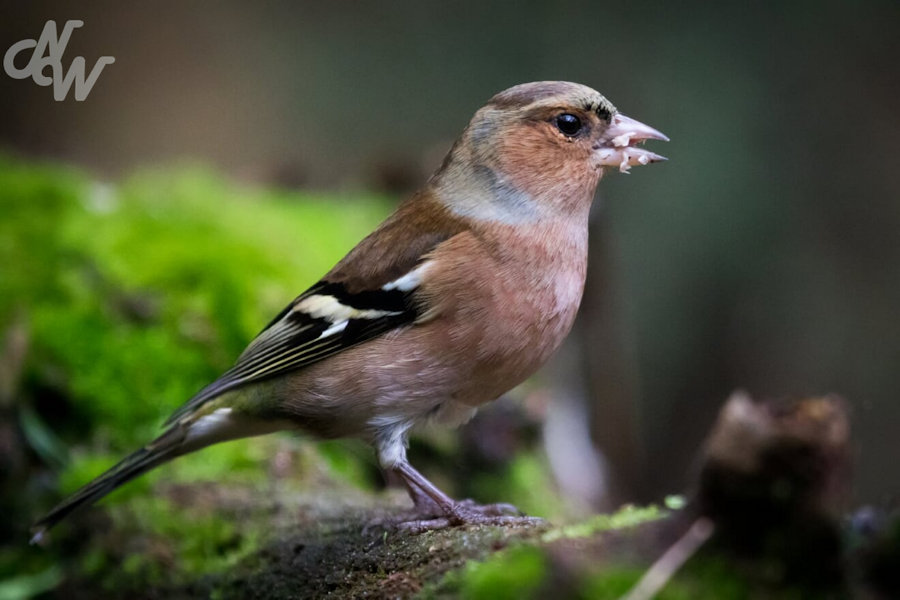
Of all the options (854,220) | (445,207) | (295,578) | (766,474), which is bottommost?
(854,220)

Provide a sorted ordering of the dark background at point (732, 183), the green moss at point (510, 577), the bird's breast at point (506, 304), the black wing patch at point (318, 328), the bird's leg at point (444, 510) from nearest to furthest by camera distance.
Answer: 1. the green moss at point (510, 577)
2. the bird's leg at point (444, 510)
3. the bird's breast at point (506, 304)
4. the black wing patch at point (318, 328)
5. the dark background at point (732, 183)

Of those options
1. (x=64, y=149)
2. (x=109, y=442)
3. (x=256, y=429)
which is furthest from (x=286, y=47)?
(x=256, y=429)

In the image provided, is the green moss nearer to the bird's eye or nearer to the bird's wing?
the bird's wing

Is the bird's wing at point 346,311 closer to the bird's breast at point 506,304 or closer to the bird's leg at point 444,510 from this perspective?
the bird's breast at point 506,304

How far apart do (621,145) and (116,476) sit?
8.45 ft

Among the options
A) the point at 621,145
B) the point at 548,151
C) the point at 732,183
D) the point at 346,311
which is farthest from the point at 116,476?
the point at 732,183

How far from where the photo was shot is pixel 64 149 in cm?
1365

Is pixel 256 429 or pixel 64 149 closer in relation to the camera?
pixel 256 429

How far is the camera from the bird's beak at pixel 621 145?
4.03 m

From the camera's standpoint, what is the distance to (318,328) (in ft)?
12.8

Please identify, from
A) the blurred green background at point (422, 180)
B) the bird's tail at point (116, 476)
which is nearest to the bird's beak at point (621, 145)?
the bird's tail at point (116, 476)

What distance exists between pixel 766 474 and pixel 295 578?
195cm

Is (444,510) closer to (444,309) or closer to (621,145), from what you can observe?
(444,309)

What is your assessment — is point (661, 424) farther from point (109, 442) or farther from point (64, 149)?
point (64, 149)
